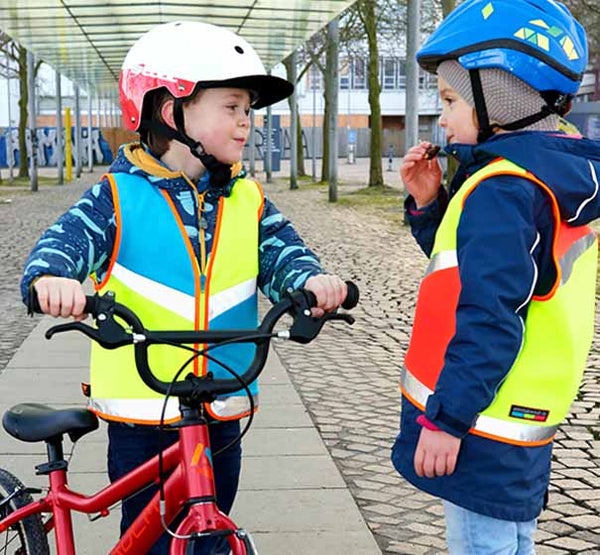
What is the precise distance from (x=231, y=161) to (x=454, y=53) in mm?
595

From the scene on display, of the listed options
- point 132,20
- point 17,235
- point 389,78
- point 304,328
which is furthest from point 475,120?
point 389,78

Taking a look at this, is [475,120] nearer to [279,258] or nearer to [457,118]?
[457,118]

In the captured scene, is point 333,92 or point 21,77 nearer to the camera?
point 333,92

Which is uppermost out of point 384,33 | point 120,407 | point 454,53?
point 384,33

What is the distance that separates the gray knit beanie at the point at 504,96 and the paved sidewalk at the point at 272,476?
6.35 feet

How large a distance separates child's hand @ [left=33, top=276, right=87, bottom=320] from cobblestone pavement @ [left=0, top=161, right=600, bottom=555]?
220 centimetres

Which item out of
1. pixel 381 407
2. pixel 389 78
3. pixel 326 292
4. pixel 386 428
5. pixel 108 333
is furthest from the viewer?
pixel 389 78

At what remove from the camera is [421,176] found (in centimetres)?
287

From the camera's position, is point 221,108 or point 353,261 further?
point 353,261

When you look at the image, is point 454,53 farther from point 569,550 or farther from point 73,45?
point 73,45

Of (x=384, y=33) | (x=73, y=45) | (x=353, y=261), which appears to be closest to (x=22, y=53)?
(x=73, y=45)

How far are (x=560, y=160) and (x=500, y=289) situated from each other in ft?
1.10

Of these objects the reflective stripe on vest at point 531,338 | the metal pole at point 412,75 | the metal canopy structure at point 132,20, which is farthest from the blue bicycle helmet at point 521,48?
the metal canopy structure at point 132,20

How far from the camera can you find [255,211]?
2803 mm
